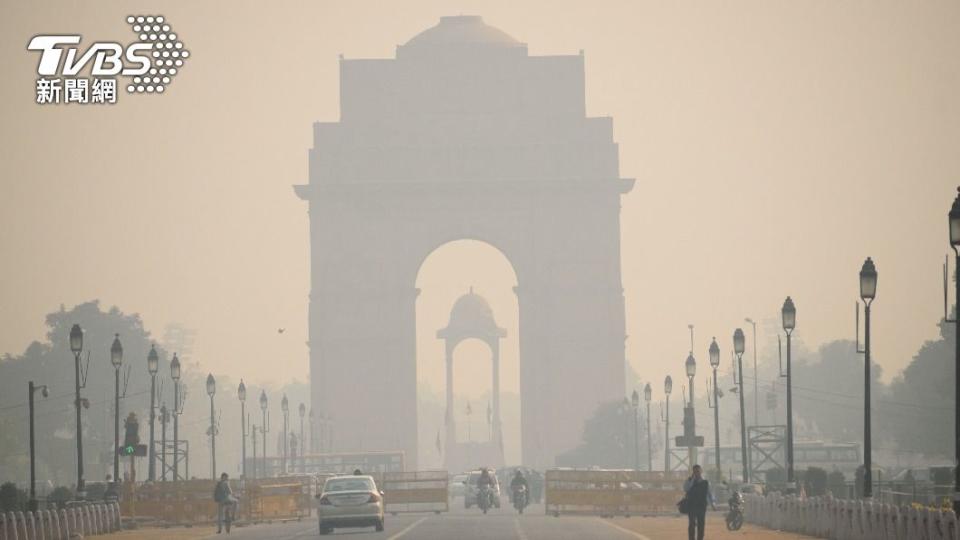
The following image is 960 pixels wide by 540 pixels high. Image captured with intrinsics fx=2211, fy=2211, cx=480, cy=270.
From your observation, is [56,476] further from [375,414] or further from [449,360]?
[449,360]

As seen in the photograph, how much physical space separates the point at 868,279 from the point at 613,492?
26.0m

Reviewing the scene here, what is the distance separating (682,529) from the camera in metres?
51.1

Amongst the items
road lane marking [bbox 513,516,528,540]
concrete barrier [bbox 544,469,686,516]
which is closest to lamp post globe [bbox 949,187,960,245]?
road lane marking [bbox 513,516,528,540]

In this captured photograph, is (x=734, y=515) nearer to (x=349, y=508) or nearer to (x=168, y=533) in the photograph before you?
(x=349, y=508)

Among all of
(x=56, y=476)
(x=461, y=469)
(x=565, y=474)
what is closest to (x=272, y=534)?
(x=565, y=474)

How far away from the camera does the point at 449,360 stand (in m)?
185

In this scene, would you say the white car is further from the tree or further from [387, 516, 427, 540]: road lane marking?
the tree

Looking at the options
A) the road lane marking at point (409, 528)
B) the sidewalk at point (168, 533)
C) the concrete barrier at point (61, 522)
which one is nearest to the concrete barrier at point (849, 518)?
the road lane marking at point (409, 528)

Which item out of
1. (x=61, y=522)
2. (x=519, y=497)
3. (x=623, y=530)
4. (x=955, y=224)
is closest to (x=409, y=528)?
(x=623, y=530)

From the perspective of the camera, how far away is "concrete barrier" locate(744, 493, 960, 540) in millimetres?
33750

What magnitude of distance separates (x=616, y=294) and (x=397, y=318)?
43.7 feet

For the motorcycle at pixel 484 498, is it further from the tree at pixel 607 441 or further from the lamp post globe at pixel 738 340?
the tree at pixel 607 441

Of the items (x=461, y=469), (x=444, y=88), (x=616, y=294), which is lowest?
(x=461, y=469)

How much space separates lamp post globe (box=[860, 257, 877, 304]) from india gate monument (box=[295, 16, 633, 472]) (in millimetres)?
89564
